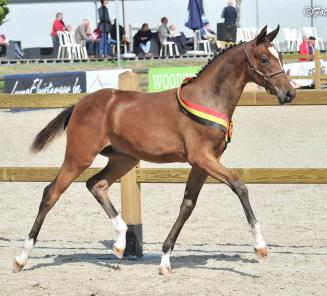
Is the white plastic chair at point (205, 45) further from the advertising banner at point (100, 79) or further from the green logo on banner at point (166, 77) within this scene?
the advertising banner at point (100, 79)

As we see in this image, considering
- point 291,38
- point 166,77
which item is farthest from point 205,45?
point 166,77

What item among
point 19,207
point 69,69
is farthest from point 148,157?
point 69,69

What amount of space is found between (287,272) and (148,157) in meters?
1.43

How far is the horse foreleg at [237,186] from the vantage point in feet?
22.0

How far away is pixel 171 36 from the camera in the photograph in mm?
28234

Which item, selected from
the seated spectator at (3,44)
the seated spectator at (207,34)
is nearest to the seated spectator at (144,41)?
the seated spectator at (207,34)

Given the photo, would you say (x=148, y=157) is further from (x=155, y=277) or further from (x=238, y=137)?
(x=238, y=137)

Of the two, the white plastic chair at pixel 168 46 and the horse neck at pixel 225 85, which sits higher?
the horse neck at pixel 225 85

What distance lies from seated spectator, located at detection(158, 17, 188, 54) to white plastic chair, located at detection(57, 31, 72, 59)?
2818 mm

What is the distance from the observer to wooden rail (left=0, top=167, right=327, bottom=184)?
23.7ft

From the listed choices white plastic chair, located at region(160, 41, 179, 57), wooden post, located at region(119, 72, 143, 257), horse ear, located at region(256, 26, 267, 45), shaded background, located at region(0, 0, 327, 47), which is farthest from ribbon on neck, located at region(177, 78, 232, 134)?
shaded background, located at region(0, 0, 327, 47)

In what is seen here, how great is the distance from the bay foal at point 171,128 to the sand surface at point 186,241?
335 millimetres

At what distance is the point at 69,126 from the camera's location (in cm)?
750

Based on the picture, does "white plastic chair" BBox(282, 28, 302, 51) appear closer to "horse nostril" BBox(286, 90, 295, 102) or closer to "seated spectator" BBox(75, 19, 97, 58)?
"seated spectator" BBox(75, 19, 97, 58)
